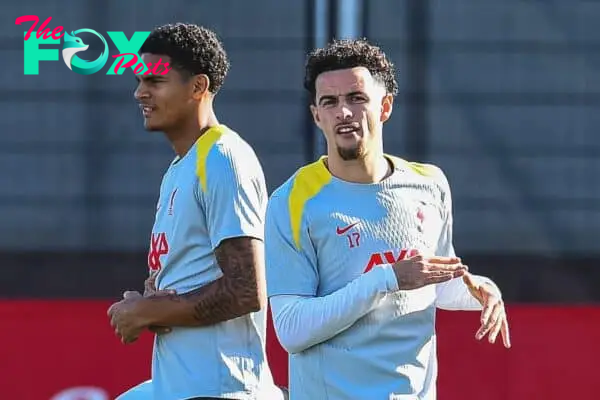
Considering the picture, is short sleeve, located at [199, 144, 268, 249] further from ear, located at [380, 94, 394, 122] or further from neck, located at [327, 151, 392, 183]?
ear, located at [380, 94, 394, 122]

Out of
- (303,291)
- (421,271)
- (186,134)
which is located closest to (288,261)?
(303,291)

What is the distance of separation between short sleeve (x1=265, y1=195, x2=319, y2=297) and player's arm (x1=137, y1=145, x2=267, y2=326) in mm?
111

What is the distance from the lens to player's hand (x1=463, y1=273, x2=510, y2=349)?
2835 millimetres

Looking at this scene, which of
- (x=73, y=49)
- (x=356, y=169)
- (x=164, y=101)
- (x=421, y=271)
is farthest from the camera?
(x=73, y=49)

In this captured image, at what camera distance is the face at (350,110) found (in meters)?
2.89

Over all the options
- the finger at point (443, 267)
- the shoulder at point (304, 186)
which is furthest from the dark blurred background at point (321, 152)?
the finger at point (443, 267)

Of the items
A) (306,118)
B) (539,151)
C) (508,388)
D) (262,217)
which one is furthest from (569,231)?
(262,217)

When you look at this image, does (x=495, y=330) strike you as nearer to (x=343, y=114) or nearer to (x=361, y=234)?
(x=361, y=234)

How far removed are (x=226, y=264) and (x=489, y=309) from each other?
60 cm

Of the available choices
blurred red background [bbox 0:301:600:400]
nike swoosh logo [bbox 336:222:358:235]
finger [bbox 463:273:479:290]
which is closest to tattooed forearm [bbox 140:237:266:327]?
nike swoosh logo [bbox 336:222:358:235]

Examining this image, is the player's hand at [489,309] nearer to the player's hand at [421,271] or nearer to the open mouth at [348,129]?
the player's hand at [421,271]

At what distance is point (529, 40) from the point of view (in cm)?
499

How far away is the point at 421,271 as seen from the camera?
2682 millimetres

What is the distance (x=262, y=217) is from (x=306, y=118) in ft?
6.31
